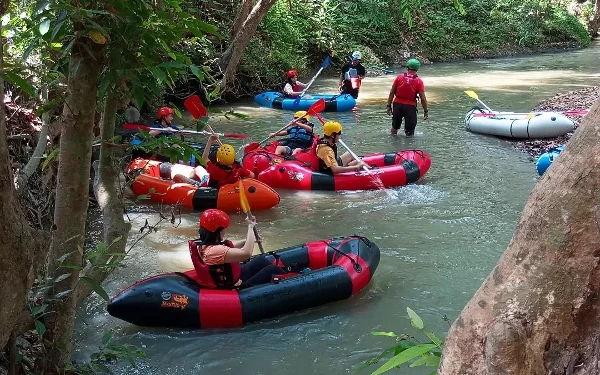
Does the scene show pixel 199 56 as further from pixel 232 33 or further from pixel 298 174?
pixel 298 174

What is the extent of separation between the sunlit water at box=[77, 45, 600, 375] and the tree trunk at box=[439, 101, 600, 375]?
2935 millimetres

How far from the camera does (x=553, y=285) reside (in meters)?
1.17

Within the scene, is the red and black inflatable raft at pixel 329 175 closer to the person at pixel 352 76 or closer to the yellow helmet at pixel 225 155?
the yellow helmet at pixel 225 155

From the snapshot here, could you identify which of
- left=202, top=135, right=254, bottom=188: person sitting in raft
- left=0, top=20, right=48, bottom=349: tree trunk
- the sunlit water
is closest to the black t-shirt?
the sunlit water

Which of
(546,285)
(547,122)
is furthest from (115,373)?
(547,122)

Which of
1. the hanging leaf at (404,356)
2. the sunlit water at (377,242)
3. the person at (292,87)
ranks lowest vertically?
the sunlit water at (377,242)

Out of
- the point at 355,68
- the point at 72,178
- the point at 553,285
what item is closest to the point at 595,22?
the point at 355,68

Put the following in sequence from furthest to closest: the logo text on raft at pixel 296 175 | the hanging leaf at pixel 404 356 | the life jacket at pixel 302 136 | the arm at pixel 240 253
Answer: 1. the life jacket at pixel 302 136
2. the logo text on raft at pixel 296 175
3. the arm at pixel 240 253
4. the hanging leaf at pixel 404 356

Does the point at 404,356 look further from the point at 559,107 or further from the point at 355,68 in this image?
the point at 355,68

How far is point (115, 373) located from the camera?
3.94 m

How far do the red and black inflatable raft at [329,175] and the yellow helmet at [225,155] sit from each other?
106 centimetres

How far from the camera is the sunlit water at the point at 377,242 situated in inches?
168

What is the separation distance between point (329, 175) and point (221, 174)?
55.7 inches

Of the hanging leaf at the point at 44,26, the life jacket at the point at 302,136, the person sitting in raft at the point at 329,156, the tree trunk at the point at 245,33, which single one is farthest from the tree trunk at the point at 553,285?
the tree trunk at the point at 245,33
